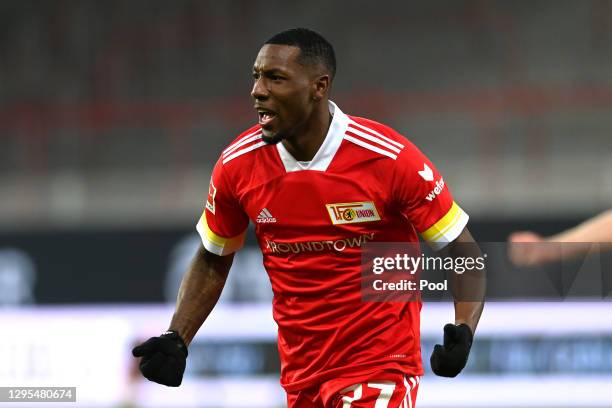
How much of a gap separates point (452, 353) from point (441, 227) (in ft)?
1.71

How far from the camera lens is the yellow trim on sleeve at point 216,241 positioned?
14.6 feet

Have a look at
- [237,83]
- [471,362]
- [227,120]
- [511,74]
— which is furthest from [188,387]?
[511,74]

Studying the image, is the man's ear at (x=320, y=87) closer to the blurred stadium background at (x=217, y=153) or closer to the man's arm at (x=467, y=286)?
the man's arm at (x=467, y=286)

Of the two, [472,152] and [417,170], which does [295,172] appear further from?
[472,152]

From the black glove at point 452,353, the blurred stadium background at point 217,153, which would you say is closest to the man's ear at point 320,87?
the black glove at point 452,353

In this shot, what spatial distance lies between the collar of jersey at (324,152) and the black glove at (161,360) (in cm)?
81

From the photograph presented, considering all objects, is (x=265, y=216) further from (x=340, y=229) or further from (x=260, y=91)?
(x=260, y=91)

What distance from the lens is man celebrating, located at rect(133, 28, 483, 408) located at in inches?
161

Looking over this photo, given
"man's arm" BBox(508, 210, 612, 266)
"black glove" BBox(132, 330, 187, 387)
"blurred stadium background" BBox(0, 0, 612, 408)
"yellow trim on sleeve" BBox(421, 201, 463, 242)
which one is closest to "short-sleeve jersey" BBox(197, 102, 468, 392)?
"yellow trim on sleeve" BBox(421, 201, 463, 242)

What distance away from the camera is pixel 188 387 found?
8914 mm

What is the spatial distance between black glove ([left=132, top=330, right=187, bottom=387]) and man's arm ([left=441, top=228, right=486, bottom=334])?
1.06 m

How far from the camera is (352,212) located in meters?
4.14

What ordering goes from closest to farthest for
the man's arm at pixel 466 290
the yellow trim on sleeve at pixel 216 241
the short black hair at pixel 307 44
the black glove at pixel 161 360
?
the man's arm at pixel 466 290
the black glove at pixel 161 360
the short black hair at pixel 307 44
the yellow trim on sleeve at pixel 216 241

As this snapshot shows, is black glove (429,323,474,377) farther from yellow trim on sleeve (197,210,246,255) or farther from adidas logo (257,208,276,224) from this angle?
yellow trim on sleeve (197,210,246,255)
